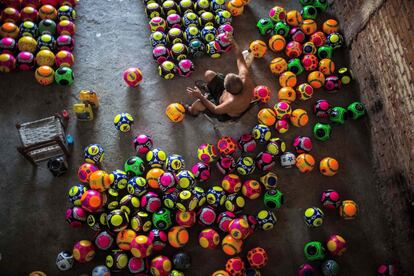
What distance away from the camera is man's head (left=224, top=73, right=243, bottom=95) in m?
4.86

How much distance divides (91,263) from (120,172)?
1.28 metres

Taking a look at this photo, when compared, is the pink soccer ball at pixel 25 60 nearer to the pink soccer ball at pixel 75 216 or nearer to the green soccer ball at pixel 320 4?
the pink soccer ball at pixel 75 216

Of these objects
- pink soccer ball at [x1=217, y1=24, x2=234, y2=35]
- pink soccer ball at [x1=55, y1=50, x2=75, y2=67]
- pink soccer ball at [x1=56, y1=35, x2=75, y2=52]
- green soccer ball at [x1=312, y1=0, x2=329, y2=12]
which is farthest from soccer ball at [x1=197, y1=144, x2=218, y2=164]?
green soccer ball at [x1=312, y1=0, x2=329, y2=12]

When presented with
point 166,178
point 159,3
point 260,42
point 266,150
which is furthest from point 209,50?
point 166,178

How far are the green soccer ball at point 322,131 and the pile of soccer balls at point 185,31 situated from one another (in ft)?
6.54

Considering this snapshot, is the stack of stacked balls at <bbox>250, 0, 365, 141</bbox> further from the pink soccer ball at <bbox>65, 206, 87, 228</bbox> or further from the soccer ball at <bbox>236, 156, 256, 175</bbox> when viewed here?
the pink soccer ball at <bbox>65, 206, 87, 228</bbox>

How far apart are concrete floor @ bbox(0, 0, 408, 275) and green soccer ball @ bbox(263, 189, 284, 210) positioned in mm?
249

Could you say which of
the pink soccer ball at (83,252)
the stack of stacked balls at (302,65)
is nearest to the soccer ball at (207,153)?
the stack of stacked balls at (302,65)

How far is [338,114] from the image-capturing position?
19.2 ft

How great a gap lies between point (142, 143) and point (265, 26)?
3.05 m

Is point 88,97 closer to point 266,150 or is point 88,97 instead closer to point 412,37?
point 266,150

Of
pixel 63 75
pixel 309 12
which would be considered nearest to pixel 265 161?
pixel 309 12

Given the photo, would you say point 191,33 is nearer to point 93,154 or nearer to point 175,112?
point 175,112

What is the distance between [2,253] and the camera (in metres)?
5.12
